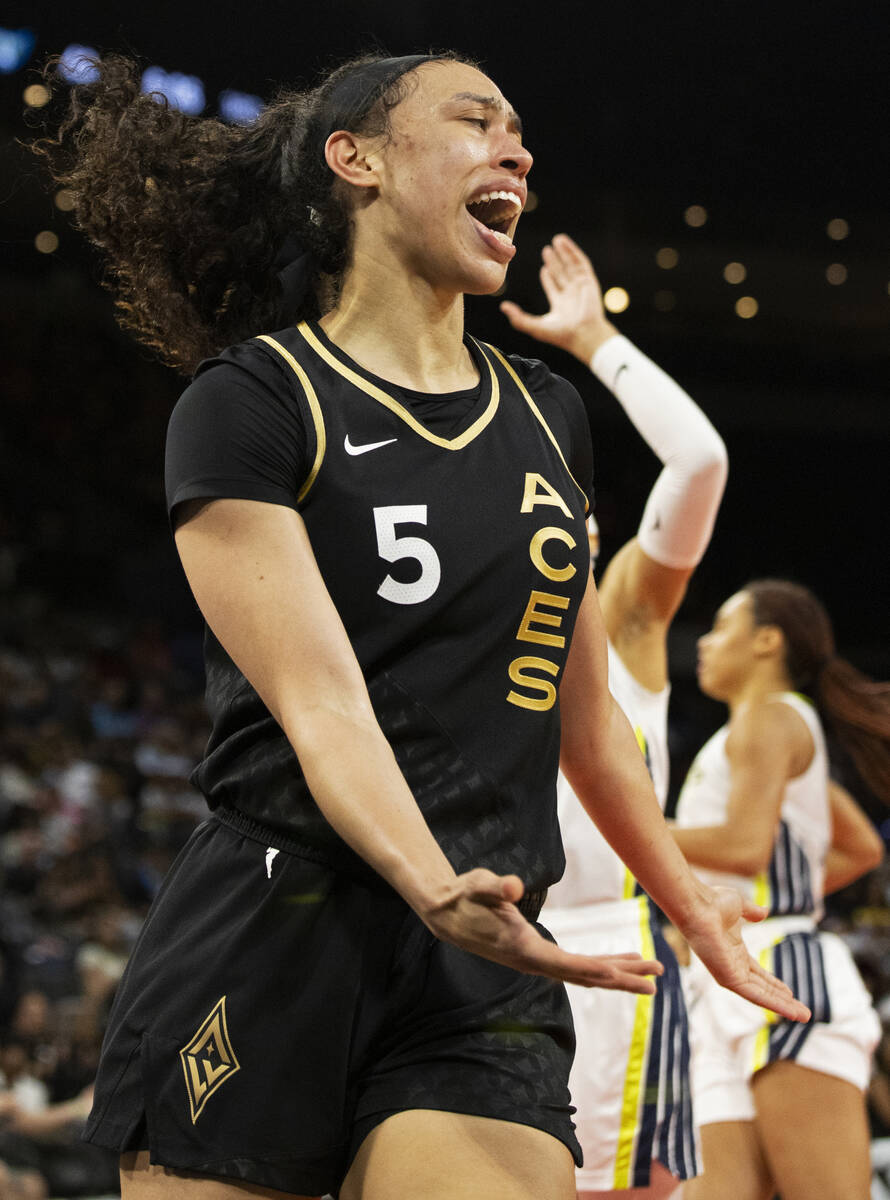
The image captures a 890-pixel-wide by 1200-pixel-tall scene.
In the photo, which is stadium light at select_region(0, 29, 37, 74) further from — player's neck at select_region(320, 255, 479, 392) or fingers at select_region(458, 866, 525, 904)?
fingers at select_region(458, 866, 525, 904)

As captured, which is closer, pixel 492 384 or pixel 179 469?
pixel 179 469

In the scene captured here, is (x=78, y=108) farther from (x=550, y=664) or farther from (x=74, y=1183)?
(x=74, y=1183)

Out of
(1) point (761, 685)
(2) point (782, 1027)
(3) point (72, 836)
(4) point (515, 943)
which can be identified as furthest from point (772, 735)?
(3) point (72, 836)

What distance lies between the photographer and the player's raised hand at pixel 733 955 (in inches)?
71.1

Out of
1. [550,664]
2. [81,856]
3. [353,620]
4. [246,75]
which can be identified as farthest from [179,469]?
[81,856]

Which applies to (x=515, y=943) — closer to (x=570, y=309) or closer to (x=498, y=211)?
(x=498, y=211)

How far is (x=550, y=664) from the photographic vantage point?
1833mm

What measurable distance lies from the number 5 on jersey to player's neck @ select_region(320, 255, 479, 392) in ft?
0.75

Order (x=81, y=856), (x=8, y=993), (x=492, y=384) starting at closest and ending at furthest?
(x=492, y=384) → (x=8, y=993) → (x=81, y=856)

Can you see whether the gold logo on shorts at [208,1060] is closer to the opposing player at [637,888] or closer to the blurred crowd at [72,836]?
the opposing player at [637,888]

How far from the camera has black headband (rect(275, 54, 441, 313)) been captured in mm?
2000

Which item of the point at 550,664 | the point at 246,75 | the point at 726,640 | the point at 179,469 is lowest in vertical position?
the point at 726,640

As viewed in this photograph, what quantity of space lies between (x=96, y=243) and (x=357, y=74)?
18.5 inches

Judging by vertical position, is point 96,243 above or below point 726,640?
above
